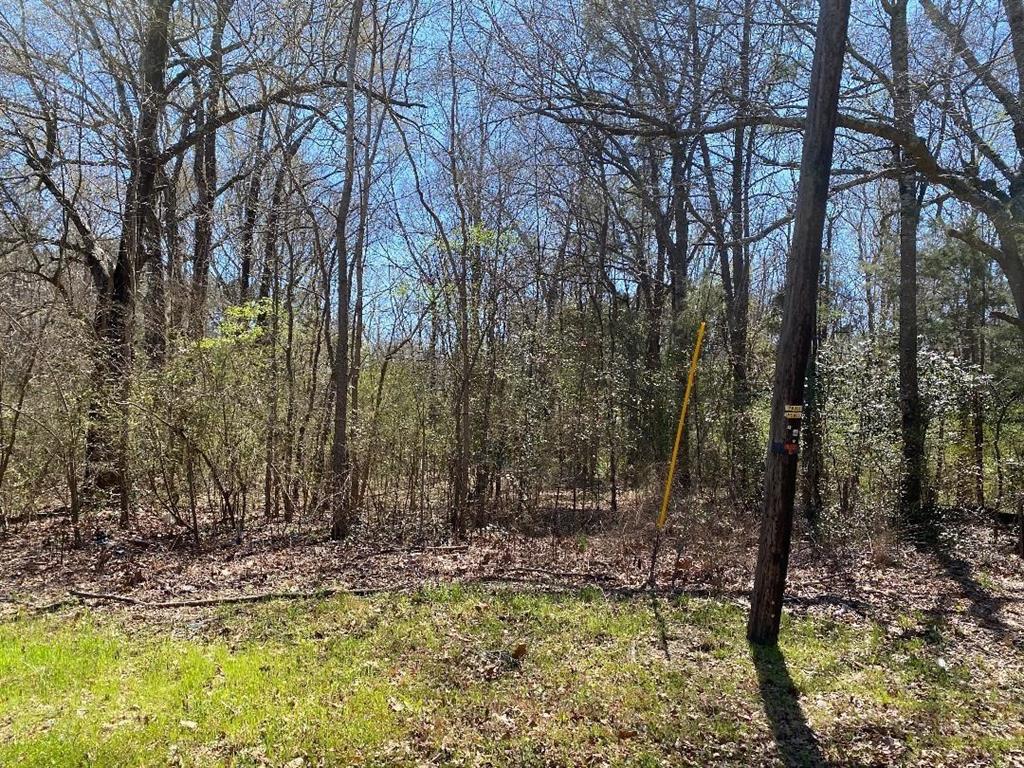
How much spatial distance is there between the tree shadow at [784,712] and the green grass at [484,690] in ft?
0.05

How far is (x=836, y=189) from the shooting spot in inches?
279

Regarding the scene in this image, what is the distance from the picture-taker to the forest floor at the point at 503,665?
13.1 feet

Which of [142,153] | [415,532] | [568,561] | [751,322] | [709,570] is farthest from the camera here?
[751,322]

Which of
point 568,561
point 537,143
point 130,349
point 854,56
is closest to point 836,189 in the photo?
point 854,56

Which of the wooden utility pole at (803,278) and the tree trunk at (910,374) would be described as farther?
the tree trunk at (910,374)

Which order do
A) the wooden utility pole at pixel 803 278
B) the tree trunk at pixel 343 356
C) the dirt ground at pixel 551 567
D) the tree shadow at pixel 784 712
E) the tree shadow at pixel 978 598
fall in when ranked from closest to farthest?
1. the tree shadow at pixel 784 712
2. the wooden utility pole at pixel 803 278
3. the tree shadow at pixel 978 598
4. the dirt ground at pixel 551 567
5. the tree trunk at pixel 343 356

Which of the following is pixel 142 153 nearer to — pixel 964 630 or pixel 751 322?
pixel 751 322

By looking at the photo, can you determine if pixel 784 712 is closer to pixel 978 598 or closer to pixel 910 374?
pixel 978 598

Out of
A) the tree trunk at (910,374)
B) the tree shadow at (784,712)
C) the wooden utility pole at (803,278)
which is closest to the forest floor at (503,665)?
the tree shadow at (784,712)

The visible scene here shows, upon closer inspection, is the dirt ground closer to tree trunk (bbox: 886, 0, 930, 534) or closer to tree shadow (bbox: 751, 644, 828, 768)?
tree trunk (bbox: 886, 0, 930, 534)

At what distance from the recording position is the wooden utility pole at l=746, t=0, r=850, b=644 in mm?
5223

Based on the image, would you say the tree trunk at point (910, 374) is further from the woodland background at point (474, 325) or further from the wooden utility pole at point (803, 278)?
the wooden utility pole at point (803, 278)

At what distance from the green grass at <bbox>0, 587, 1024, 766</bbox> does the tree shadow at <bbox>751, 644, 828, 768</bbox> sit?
0.6 inches

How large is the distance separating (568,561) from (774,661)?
3.62 meters
